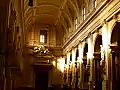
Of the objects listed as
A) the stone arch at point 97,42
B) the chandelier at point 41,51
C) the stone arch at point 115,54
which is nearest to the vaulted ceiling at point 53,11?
the chandelier at point 41,51

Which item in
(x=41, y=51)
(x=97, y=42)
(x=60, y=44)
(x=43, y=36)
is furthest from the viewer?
(x=60, y=44)

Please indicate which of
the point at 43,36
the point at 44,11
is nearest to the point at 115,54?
the point at 44,11

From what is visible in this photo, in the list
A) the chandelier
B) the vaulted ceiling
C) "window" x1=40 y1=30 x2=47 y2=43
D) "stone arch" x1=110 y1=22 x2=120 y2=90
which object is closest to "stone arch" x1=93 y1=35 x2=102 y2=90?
"stone arch" x1=110 y1=22 x2=120 y2=90

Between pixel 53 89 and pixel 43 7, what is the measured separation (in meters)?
9.48

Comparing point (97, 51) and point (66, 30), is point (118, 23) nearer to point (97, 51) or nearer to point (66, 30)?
point (97, 51)

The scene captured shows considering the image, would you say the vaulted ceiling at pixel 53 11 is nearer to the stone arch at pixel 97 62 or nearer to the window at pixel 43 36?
the window at pixel 43 36

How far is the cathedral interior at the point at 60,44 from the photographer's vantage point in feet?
35.1

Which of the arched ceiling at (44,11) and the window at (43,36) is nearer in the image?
the arched ceiling at (44,11)

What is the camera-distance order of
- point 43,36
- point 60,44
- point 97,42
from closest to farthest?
point 97,42
point 43,36
point 60,44

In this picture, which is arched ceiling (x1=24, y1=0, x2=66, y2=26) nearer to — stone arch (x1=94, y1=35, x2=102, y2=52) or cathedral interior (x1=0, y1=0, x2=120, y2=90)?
cathedral interior (x1=0, y1=0, x2=120, y2=90)

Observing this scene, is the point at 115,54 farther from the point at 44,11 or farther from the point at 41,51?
the point at 41,51

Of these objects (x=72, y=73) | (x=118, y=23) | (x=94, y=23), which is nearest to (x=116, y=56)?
(x=118, y=23)

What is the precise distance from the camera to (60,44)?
30.5 metres

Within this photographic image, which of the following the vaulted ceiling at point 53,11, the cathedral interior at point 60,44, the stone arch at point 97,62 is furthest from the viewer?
the vaulted ceiling at point 53,11
